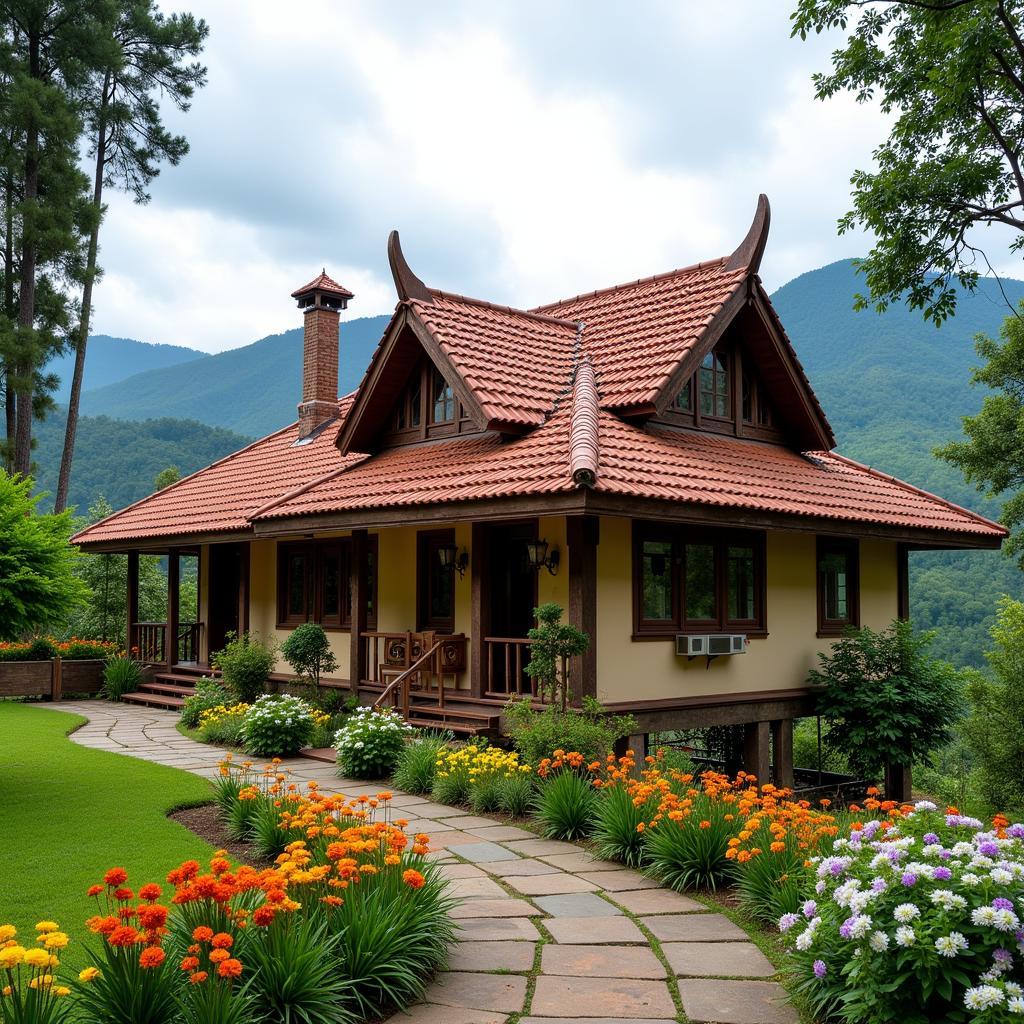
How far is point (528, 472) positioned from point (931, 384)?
63083mm

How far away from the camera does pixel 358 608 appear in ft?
46.1

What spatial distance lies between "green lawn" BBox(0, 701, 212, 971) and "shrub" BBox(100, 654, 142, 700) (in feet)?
20.6

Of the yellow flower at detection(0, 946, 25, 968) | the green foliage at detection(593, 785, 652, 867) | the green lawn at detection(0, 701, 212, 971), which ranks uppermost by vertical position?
the yellow flower at detection(0, 946, 25, 968)

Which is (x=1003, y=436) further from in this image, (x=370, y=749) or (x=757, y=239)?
(x=370, y=749)

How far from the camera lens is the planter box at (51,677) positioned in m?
18.5

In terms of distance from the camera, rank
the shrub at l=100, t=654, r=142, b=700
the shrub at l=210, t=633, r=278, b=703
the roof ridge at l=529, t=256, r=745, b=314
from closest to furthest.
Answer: the roof ridge at l=529, t=256, r=745, b=314, the shrub at l=210, t=633, r=278, b=703, the shrub at l=100, t=654, r=142, b=700

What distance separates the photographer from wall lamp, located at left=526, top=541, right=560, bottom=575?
38.4 ft

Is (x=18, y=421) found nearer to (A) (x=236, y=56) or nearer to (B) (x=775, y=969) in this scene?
(A) (x=236, y=56)

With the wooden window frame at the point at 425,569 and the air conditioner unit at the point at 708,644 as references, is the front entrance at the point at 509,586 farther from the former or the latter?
the air conditioner unit at the point at 708,644

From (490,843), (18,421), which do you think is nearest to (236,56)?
(490,843)

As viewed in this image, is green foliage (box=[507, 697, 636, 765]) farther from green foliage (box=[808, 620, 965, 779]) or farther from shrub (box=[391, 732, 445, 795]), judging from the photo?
green foliage (box=[808, 620, 965, 779])

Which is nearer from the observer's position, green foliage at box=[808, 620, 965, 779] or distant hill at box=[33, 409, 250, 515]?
green foliage at box=[808, 620, 965, 779]

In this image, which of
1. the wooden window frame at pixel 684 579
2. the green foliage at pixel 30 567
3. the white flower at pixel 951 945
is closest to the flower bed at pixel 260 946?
the white flower at pixel 951 945

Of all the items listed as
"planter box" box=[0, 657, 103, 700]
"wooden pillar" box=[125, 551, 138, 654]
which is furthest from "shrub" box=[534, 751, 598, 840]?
"wooden pillar" box=[125, 551, 138, 654]
